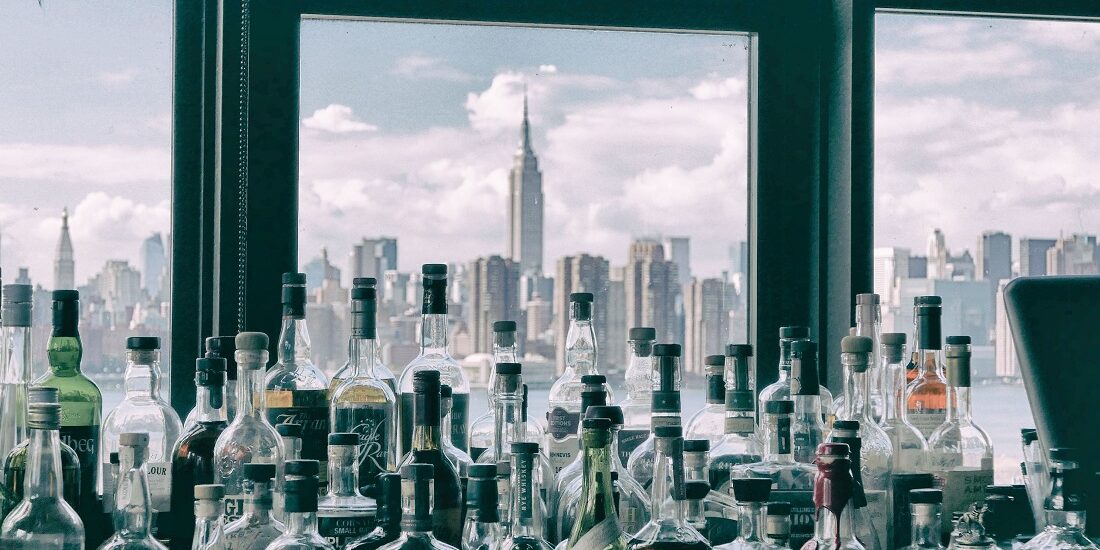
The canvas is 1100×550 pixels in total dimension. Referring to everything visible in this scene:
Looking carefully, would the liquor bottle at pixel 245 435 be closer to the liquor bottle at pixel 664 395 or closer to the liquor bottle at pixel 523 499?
the liquor bottle at pixel 523 499

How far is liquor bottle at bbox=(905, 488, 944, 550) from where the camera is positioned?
137 centimetres

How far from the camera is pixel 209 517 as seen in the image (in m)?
1.32

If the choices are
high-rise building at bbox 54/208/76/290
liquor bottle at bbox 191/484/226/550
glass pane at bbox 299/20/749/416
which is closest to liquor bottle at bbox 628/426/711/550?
liquor bottle at bbox 191/484/226/550

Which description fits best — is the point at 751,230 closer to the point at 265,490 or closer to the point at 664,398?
the point at 664,398

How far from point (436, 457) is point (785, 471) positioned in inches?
18.0

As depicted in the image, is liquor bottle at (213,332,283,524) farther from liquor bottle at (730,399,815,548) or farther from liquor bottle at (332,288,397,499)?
liquor bottle at (730,399,815,548)

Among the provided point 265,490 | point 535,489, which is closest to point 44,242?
point 265,490

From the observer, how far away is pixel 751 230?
221 centimetres

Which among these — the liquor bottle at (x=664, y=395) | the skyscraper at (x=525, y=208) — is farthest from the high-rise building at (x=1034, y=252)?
the liquor bottle at (x=664, y=395)

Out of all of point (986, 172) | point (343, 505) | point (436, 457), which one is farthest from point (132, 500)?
point (986, 172)

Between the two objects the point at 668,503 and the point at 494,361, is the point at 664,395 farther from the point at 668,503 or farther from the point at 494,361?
the point at 494,361

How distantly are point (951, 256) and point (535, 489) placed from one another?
1511mm

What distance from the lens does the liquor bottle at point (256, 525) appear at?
4.42ft

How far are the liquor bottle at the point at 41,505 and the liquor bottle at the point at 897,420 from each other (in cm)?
108
